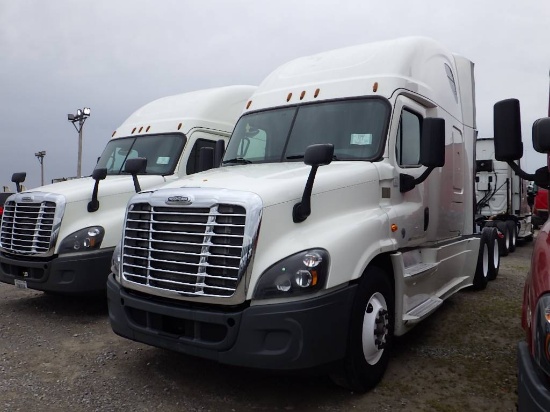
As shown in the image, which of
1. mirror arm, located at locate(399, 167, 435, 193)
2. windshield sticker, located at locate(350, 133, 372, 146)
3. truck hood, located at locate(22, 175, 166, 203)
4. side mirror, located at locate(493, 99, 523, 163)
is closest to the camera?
side mirror, located at locate(493, 99, 523, 163)

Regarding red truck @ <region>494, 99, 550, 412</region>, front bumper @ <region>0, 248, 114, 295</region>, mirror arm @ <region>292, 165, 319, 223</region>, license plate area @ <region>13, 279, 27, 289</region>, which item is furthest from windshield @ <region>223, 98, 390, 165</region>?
license plate area @ <region>13, 279, 27, 289</region>

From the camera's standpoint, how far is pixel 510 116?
3.21 metres

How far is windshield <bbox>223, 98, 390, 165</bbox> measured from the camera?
4508 millimetres

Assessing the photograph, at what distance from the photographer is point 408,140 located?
4855mm

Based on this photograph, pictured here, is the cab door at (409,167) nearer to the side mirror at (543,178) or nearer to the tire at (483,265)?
the side mirror at (543,178)

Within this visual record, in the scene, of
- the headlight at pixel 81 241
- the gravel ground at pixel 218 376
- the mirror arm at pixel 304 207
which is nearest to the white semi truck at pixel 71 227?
the headlight at pixel 81 241

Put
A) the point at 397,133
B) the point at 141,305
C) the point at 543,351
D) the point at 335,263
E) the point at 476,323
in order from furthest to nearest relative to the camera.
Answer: the point at 476,323 → the point at 397,133 → the point at 141,305 → the point at 335,263 → the point at 543,351

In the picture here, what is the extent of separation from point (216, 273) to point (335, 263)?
863 mm

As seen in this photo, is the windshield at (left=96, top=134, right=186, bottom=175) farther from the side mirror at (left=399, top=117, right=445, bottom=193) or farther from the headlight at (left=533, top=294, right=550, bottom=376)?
the headlight at (left=533, top=294, right=550, bottom=376)

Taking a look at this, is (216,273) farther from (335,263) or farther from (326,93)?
(326,93)

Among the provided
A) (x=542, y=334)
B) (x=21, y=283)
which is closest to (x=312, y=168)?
(x=542, y=334)

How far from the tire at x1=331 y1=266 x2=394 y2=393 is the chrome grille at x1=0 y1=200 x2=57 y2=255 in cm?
407

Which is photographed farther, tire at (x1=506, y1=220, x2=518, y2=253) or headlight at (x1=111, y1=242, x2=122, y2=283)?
tire at (x1=506, y1=220, x2=518, y2=253)

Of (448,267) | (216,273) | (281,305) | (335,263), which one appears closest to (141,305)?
(216,273)
